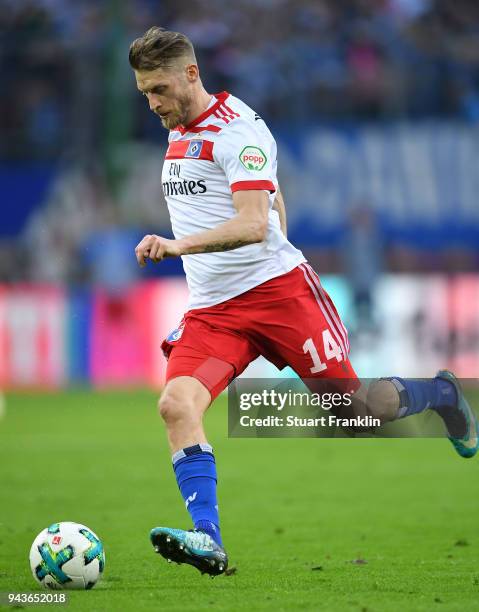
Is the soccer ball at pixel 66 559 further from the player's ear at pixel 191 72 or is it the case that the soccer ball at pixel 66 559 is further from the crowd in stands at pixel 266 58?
the crowd in stands at pixel 266 58

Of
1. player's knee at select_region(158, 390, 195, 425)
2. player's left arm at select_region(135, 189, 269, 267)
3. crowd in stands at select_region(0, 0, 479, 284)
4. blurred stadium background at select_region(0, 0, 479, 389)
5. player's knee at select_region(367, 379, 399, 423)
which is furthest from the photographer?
crowd in stands at select_region(0, 0, 479, 284)

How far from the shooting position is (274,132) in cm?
1903

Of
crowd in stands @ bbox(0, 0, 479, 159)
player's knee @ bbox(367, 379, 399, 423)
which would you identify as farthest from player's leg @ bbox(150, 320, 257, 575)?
crowd in stands @ bbox(0, 0, 479, 159)

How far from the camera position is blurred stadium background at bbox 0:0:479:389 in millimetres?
17719

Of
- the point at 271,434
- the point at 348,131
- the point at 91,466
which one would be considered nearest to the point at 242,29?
the point at 348,131

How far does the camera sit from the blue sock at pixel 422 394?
586 cm

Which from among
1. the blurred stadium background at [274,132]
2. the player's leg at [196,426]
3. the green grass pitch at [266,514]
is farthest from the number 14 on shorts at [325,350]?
the blurred stadium background at [274,132]

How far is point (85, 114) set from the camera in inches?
779

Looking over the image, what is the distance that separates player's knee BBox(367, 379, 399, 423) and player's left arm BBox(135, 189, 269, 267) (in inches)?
41.8

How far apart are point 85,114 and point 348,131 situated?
428cm

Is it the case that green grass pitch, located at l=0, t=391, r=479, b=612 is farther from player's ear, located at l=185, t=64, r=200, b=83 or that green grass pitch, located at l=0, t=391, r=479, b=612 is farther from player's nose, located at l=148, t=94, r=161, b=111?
player's ear, located at l=185, t=64, r=200, b=83

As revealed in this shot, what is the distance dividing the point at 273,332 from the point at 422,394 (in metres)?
0.93

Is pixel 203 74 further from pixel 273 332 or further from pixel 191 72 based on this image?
pixel 273 332

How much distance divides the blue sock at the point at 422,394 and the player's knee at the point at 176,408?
120 cm
